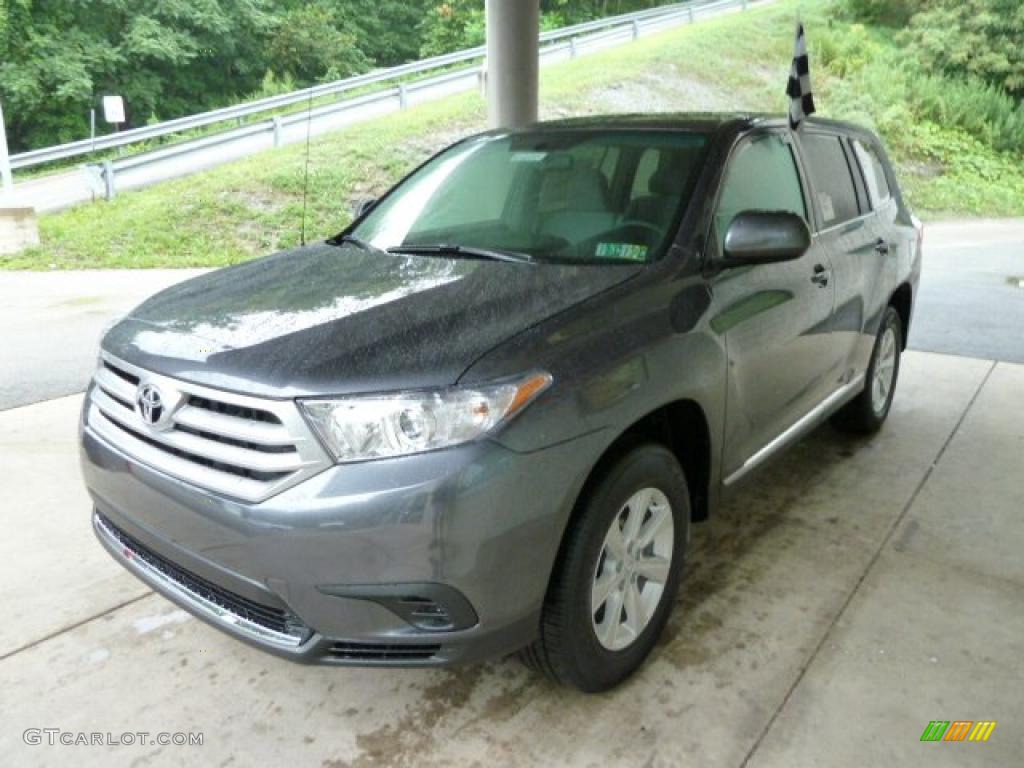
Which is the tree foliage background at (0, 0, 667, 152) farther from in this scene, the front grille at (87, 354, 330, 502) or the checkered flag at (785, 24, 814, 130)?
the front grille at (87, 354, 330, 502)

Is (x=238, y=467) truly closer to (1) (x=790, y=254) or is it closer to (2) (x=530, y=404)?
(2) (x=530, y=404)

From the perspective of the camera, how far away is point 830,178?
12.3ft

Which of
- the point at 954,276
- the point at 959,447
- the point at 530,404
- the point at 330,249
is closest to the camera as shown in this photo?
the point at 530,404

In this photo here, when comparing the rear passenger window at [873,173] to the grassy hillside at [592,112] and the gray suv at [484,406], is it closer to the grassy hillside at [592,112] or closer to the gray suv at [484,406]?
the gray suv at [484,406]

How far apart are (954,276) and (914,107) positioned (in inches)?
460

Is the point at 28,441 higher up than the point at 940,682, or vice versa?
the point at 28,441

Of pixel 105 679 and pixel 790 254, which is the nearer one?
pixel 105 679

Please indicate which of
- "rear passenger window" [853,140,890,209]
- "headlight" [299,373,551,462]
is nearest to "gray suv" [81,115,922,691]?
"headlight" [299,373,551,462]

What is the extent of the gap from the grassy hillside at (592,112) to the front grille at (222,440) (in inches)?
353

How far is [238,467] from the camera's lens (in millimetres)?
2039

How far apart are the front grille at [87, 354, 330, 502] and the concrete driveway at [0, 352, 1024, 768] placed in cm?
74

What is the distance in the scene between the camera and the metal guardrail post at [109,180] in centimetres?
1209

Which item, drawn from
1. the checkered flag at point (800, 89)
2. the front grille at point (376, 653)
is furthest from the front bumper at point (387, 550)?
the checkered flag at point (800, 89)

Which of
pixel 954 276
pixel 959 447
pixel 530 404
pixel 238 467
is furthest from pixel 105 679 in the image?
pixel 954 276
